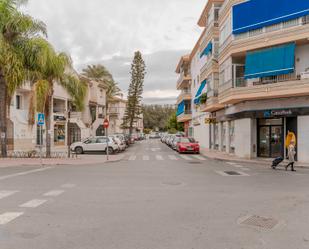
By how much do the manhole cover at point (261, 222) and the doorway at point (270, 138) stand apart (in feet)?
54.1

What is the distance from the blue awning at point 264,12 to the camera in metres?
19.4

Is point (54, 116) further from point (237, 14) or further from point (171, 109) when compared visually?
point (171, 109)

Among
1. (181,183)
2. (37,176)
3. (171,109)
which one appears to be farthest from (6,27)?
(171,109)

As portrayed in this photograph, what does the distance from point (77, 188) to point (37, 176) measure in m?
3.78

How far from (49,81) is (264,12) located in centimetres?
1524

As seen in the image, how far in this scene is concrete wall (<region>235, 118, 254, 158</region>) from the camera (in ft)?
74.7

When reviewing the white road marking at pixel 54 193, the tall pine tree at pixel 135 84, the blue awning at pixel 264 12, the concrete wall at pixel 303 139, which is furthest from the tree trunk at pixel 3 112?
the tall pine tree at pixel 135 84

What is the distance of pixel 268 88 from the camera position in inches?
792

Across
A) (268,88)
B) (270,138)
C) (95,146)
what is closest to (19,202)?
(268,88)

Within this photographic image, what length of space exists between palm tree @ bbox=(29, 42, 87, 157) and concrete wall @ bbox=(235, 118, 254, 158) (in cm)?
1216

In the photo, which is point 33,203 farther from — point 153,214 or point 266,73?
point 266,73

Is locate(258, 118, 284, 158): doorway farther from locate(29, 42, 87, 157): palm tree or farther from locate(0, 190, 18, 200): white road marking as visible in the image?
locate(0, 190, 18, 200): white road marking

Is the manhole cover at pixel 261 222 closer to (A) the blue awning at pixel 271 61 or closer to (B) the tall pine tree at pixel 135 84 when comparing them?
(A) the blue awning at pixel 271 61

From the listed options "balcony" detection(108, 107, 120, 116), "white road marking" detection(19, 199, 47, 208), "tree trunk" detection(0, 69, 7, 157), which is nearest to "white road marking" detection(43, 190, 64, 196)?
"white road marking" detection(19, 199, 47, 208)
